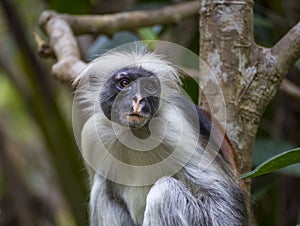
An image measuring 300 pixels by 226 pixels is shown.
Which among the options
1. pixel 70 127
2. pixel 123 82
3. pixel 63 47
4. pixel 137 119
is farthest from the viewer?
pixel 70 127

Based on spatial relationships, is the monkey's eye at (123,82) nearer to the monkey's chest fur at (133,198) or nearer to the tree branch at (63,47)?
the tree branch at (63,47)

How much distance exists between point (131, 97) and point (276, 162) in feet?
3.77

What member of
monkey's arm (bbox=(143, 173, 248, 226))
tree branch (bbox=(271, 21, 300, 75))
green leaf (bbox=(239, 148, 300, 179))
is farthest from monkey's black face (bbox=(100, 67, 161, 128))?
green leaf (bbox=(239, 148, 300, 179))

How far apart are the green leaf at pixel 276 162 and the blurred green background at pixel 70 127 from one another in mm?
1152

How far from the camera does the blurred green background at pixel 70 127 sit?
5.55 meters

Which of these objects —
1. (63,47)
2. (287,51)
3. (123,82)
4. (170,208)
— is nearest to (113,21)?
(63,47)

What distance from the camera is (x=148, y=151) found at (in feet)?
13.3

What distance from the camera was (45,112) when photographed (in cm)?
676

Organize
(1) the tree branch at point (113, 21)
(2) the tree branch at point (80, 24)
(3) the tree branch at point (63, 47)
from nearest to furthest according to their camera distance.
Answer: (3) the tree branch at point (63, 47) < (2) the tree branch at point (80, 24) < (1) the tree branch at point (113, 21)

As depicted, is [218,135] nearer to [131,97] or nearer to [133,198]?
[131,97]

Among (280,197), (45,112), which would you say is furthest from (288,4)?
(45,112)

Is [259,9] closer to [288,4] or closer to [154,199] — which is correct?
[288,4]

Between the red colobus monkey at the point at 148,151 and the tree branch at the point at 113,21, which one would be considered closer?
the red colobus monkey at the point at 148,151

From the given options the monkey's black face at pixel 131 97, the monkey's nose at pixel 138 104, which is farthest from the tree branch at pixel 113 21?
the monkey's nose at pixel 138 104
